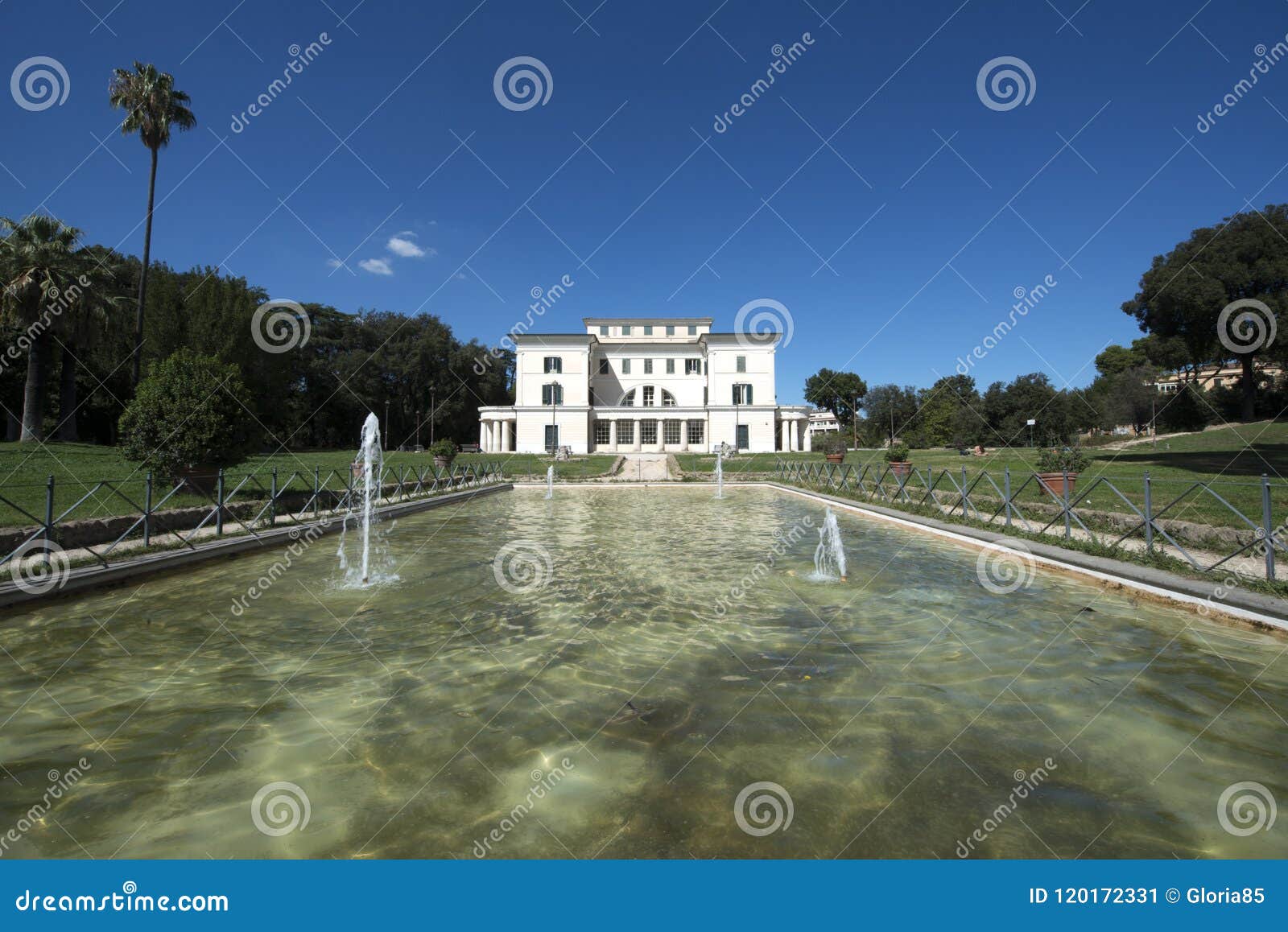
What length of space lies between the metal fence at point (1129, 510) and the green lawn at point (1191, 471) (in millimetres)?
78

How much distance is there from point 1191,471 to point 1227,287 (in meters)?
20.5

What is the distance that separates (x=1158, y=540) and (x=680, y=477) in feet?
82.6

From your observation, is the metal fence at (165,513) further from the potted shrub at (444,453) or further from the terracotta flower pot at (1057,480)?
the terracotta flower pot at (1057,480)

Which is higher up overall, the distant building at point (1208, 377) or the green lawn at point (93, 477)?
the distant building at point (1208, 377)

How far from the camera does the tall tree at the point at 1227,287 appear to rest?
99.6 feet

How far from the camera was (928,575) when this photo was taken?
8.85m

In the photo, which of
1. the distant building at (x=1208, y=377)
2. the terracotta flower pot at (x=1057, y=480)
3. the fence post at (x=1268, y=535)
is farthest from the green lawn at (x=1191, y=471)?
the distant building at (x=1208, y=377)

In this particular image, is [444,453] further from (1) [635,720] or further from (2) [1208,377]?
(2) [1208,377]

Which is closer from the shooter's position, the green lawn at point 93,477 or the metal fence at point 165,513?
the metal fence at point 165,513

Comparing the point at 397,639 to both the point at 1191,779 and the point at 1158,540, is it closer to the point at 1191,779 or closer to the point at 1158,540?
the point at 1191,779

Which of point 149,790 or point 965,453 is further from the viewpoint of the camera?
point 965,453

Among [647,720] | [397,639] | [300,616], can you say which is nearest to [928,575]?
[647,720]

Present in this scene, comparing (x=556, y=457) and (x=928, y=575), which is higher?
(x=556, y=457)

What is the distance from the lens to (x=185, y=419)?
1352cm
